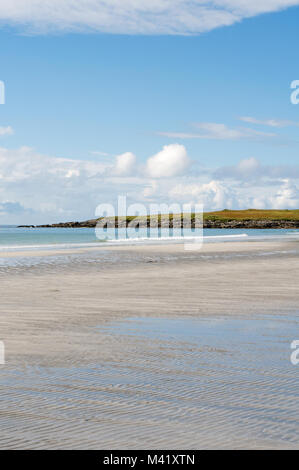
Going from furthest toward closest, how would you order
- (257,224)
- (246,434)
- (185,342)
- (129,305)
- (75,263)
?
(257,224)
(75,263)
(129,305)
(185,342)
(246,434)

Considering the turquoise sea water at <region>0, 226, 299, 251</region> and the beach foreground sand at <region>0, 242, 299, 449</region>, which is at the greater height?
the turquoise sea water at <region>0, 226, 299, 251</region>

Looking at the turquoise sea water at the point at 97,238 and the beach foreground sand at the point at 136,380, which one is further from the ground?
the turquoise sea water at the point at 97,238

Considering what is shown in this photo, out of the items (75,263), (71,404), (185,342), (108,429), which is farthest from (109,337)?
(75,263)

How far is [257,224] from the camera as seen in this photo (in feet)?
634

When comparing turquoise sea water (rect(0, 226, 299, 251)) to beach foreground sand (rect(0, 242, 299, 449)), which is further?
turquoise sea water (rect(0, 226, 299, 251))

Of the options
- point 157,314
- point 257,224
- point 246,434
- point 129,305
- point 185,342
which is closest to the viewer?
point 246,434

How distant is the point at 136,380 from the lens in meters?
7.18

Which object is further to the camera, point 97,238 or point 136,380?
point 97,238

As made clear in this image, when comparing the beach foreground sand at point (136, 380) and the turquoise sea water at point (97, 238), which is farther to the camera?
the turquoise sea water at point (97, 238)

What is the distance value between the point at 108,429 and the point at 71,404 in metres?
0.87

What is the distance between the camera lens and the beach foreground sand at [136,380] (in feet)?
17.6

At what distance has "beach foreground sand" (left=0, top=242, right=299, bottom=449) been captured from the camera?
5.38 m
